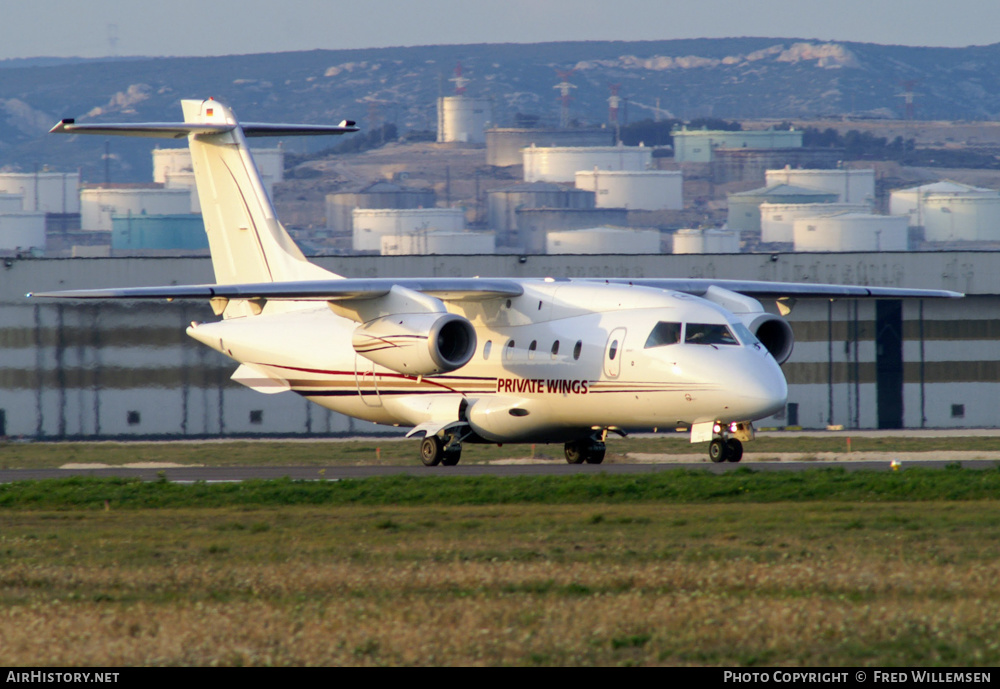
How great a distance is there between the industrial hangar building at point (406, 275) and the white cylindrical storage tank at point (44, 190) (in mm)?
143188

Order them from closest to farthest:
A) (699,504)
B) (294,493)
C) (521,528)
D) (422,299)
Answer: (521,528) → (699,504) → (294,493) → (422,299)

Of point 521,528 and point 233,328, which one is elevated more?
point 233,328

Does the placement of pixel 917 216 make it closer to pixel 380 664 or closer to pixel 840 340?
pixel 840 340

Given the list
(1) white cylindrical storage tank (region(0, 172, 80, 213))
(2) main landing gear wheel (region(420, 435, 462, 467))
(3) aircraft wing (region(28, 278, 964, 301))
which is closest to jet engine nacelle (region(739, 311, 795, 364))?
(3) aircraft wing (region(28, 278, 964, 301))

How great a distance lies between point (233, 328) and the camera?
31109mm

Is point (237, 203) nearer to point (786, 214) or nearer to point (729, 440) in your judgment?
point (729, 440)

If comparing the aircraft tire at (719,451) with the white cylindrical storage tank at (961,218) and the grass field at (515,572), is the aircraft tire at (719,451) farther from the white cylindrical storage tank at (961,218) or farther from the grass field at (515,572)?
the white cylindrical storage tank at (961,218)

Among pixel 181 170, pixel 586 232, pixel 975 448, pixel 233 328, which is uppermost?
pixel 181 170

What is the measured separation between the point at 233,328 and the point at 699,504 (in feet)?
49.1

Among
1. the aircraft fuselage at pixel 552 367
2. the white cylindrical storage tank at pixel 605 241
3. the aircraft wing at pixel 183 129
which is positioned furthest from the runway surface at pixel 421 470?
the white cylindrical storage tank at pixel 605 241

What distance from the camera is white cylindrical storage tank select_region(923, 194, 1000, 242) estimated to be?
477 feet

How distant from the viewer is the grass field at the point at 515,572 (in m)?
9.64

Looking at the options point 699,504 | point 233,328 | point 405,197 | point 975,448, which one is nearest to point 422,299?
point 233,328

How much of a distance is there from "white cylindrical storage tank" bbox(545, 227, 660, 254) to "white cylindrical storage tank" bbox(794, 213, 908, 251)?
16167 mm
